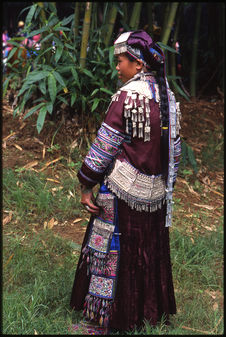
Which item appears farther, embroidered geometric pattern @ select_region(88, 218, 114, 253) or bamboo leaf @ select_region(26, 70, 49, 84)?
bamboo leaf @ select_region(26, 70, 49, 84)

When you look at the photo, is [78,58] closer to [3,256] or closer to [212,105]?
[3,256]

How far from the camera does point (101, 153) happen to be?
92.4 inches

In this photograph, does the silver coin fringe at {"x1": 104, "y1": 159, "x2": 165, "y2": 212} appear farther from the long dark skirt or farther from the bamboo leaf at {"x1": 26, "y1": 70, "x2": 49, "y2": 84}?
the bamboo leaf at {"x1": 26, "y1": 70, "x2": 49, "y2": 84}

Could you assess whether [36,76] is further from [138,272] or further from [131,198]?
[138,272]

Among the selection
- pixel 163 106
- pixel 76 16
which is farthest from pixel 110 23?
pixel 163 106

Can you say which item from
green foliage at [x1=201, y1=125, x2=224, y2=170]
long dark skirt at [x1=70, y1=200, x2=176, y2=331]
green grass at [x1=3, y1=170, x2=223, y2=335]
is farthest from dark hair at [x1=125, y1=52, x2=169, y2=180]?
green foliage at [x1=201, y1=125, x2=224, y2=170]

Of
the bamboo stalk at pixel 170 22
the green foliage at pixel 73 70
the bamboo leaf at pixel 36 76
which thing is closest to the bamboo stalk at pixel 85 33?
the green foliage at pixel 73 70

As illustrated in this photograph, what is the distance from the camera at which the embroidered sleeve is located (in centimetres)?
233

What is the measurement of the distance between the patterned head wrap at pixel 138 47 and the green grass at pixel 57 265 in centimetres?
157

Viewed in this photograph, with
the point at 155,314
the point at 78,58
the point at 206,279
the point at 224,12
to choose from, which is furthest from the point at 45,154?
the point at 224,12

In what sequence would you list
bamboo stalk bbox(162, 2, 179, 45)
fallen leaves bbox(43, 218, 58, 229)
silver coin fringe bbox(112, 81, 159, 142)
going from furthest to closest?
bamboo stalk bbox(162, 2, 179, 45) < fallen leaves bbox(43, 218, 58, 229) < silver coin fringe bbox(112, 81, 159, 142)

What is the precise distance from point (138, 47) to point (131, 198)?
2.72 ft

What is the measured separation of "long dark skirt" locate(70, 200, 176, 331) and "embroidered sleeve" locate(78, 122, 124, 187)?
22cm

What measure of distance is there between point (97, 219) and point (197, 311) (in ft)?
3.56
